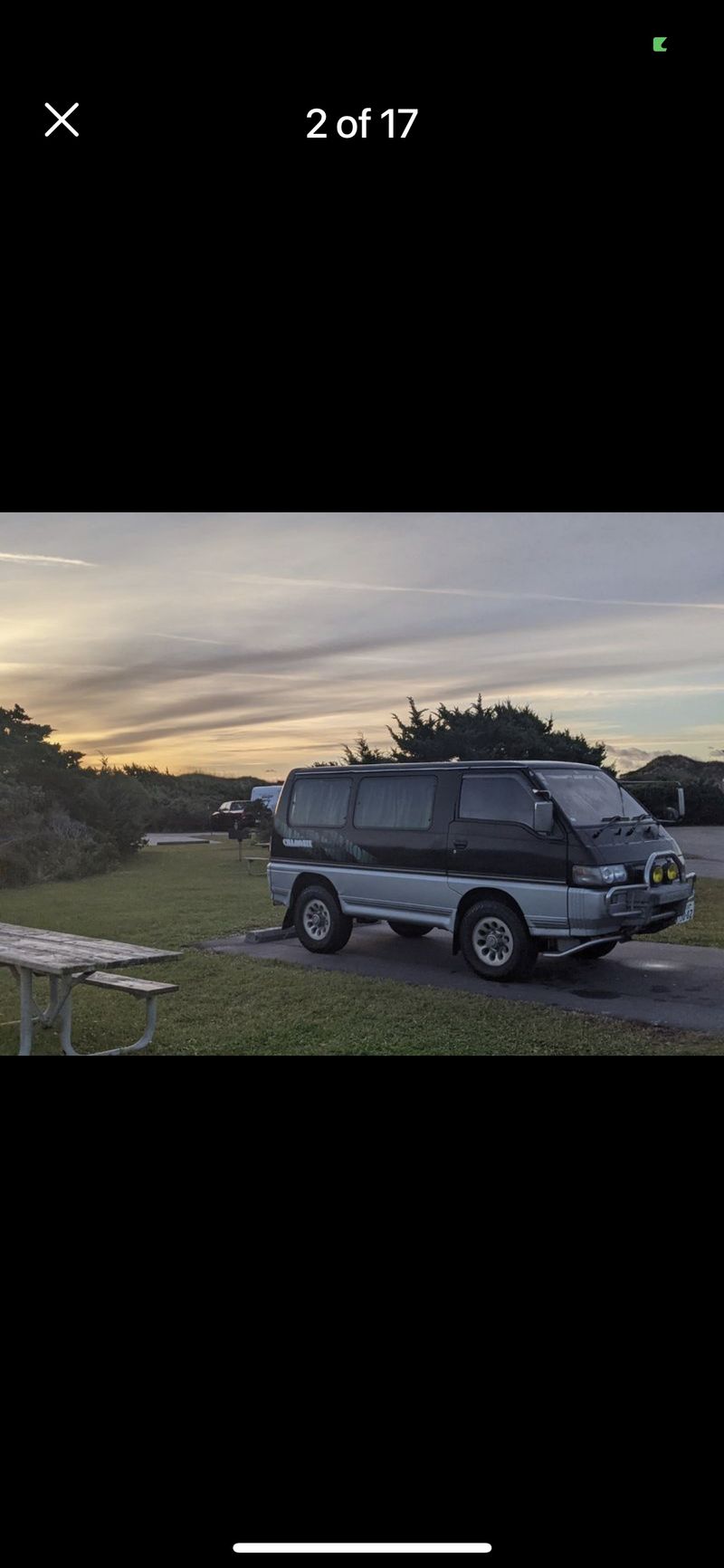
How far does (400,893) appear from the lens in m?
5.88

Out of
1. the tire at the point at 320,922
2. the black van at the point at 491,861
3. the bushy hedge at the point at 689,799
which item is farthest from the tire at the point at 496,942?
the bushy hedge at the point at 689,799

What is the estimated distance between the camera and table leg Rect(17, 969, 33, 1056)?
4160 mm

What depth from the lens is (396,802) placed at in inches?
237

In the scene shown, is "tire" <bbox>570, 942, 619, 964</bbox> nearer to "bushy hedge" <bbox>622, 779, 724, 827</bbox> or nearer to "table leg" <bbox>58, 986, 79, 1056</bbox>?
"bushy hedge" <bbox>622, 779, 724, 827</bbox>

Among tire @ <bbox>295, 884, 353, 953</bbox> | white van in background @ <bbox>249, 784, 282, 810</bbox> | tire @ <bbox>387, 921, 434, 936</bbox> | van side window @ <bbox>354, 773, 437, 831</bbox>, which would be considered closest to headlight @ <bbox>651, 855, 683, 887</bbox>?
van side window @ <bbox>354, 773, 437, 831</bbox>

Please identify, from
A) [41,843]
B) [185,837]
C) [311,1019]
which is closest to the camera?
[311,1019]

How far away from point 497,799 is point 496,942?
801mm

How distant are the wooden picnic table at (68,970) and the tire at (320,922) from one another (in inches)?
69.3

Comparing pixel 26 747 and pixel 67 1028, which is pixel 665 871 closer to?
pixel 67 1028
